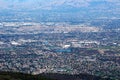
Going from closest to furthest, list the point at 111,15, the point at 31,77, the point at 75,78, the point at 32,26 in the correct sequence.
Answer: the point at 31,77 → the point at 75,78 → the point at 32,26 → the point at 111,15

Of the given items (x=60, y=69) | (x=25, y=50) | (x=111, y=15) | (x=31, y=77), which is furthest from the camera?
(x=111, y=15)

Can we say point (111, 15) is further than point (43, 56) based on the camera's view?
Yes

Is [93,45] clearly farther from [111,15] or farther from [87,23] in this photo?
[111,15]

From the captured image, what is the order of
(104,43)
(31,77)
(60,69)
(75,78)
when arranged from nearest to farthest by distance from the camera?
(31,77)
(75,78)
(60,69)
(104,43)

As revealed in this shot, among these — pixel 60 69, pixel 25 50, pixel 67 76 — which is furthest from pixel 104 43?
pixel 67 76

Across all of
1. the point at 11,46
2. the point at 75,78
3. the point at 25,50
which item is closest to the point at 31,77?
the point at 75,78

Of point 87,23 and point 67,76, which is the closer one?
point 67,76

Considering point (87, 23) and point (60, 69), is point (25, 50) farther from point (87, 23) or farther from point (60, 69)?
point (87, 23)

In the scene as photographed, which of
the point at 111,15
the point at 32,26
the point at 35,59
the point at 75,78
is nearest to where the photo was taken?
the point at 75,78
